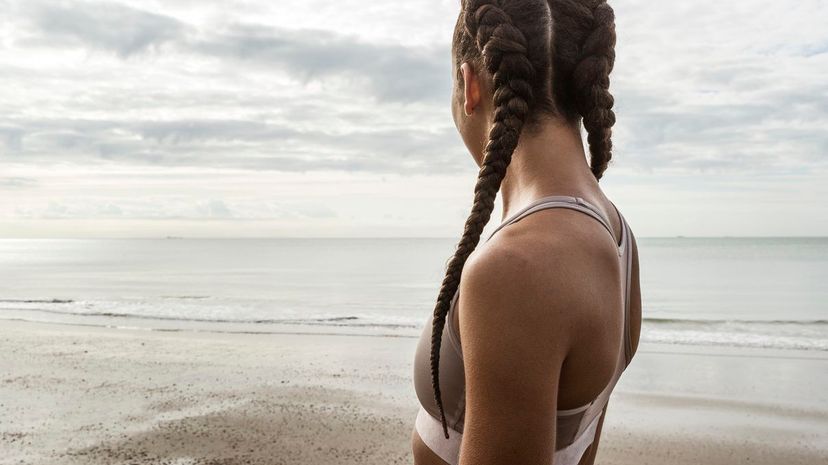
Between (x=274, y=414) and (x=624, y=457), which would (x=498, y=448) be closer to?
(x=624, y=457)

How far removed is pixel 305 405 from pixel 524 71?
7.69m

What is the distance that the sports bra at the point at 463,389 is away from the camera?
3.97 feet

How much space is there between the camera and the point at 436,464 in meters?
1.55

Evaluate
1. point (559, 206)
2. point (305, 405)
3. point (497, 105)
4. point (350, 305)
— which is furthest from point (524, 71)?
point (350, 305)

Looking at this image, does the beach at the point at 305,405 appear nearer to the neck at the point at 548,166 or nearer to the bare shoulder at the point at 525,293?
the neck at the point at 548,166

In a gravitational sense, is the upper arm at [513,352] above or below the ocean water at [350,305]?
above

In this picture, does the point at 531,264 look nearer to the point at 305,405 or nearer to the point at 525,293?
the point at 525,293

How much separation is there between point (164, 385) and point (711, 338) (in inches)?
440

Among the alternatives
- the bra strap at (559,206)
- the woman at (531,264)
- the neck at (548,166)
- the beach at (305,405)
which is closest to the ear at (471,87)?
the woman at (531,264)

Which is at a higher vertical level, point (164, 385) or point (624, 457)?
point (164, 385)

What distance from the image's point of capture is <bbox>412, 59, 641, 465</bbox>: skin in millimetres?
1014

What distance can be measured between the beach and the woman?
544 centimetres

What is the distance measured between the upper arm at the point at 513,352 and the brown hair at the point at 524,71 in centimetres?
26

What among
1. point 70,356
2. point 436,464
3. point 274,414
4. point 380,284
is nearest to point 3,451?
point 274,414
